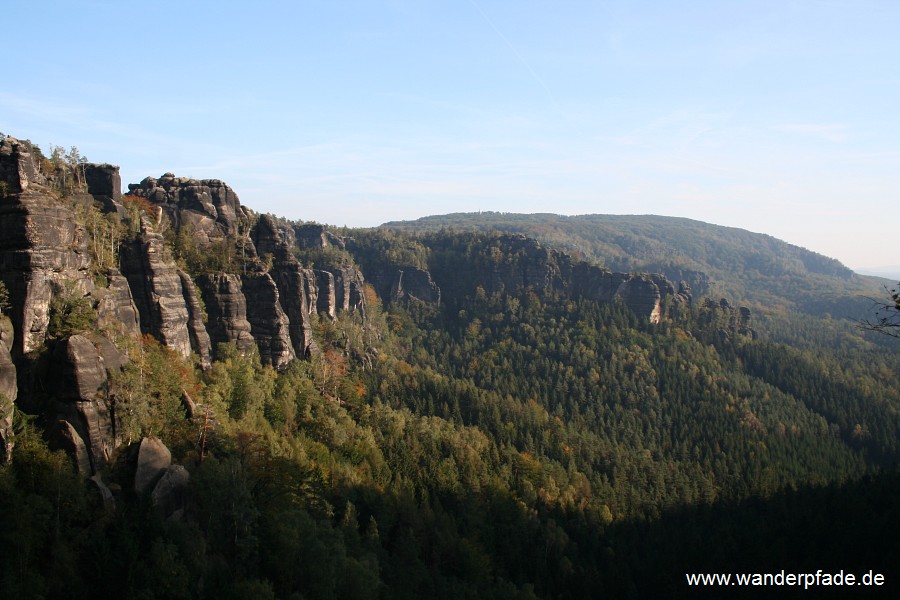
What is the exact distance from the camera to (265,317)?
80750mm

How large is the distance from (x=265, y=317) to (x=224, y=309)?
6970 mm

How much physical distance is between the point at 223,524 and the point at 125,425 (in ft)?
32.3

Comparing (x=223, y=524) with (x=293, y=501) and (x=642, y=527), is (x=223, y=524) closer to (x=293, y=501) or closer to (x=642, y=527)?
(x=293, y=501)

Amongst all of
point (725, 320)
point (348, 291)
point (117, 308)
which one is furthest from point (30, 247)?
point (725, 320)

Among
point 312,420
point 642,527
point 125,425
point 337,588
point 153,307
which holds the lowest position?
point 642,527

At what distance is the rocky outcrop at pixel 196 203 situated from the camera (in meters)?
81.9

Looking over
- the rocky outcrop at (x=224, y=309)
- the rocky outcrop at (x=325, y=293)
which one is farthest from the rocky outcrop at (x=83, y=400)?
the rocky outcrop at (x=325, y=293)

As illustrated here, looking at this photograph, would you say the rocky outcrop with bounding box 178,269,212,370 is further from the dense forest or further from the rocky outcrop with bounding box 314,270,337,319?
the rocky outcrop with bounding box 314,270,337,319

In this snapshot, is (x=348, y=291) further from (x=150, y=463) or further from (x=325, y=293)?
(x=150, y=463)

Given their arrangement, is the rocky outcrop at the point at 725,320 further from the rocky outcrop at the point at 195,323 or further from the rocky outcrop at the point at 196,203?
the rocky outcrop at the point at 195,323

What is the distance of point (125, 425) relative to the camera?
44656 millimetres

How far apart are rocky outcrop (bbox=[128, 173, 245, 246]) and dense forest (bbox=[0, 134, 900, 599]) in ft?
7.10

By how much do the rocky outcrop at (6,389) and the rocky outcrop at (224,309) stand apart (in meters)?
30.4

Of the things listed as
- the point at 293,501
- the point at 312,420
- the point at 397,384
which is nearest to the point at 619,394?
the point at 397,384
